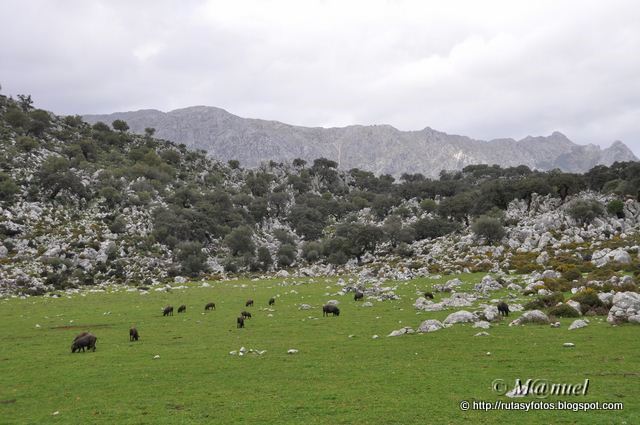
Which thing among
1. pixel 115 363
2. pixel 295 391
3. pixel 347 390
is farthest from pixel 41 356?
pixel 347 390

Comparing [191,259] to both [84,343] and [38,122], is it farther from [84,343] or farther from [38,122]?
[38,122]

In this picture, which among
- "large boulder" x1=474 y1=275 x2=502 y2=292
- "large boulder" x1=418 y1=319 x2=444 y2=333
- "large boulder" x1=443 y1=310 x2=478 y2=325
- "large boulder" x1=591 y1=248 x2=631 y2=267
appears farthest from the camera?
"large boulder" x1=591 y1=248 x2=631 y2=267

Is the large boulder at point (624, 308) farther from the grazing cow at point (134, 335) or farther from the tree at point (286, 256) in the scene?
the tree at point (286, 256)

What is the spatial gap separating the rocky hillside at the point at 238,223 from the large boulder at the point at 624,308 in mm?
11214

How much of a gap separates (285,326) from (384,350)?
1080cm

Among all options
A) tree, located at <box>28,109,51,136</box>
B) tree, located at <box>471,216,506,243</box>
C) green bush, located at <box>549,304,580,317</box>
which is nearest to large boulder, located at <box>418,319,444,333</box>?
green bush, located at <box>549,304,580,317</box>

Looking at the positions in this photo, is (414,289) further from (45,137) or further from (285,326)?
(45,137)

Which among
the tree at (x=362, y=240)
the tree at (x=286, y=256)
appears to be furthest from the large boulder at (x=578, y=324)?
the tree at (x=286, y=256)

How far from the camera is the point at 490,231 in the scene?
269ft

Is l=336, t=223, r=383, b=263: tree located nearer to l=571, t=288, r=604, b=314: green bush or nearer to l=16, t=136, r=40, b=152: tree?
l=571, t=288, r=604, b=314: green bush

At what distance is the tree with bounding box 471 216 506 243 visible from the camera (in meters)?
81.9

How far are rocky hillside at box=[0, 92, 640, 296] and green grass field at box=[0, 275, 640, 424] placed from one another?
73.5ft

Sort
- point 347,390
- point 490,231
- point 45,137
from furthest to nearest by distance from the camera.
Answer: point 45,137 < point 490,231 < point 347,390

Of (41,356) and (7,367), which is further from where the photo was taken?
(41,356)
